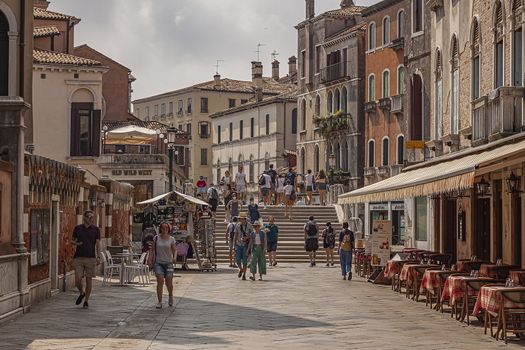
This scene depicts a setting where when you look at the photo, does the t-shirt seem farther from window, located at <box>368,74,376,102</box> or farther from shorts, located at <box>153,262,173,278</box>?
window, located at <box>368,74,376,102</box>

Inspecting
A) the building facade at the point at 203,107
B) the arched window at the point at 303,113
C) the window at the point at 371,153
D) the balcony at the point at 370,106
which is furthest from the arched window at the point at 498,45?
the building facade at the point at 203,107

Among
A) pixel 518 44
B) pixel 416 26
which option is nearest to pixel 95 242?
pixel 518 44

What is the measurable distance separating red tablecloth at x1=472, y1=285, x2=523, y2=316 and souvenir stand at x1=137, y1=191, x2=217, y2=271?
17.9m

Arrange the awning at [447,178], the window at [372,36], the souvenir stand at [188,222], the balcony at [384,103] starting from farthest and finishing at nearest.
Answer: the window at [372,36] < the balcony at [384,103] < the souvenir stand at [188,222] < the awning at [447,178]

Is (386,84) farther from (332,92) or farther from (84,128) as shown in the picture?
(84,128)

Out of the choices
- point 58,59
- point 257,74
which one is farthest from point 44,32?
point 257,74

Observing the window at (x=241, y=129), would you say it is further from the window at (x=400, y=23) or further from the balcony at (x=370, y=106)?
the window at (x=400, y=23)

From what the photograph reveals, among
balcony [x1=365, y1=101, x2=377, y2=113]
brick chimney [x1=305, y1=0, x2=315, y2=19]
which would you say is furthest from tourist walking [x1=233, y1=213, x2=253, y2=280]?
brick chimney [x1=305, y1=0, x2=315, y2=19]

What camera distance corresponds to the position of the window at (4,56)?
27188mm

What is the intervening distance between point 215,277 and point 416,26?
17691 mm

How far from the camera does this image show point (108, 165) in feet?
178

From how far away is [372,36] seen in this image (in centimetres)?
6300

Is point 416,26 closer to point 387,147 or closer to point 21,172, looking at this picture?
point 387,147

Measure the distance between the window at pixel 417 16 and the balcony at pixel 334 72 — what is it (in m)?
20.0
